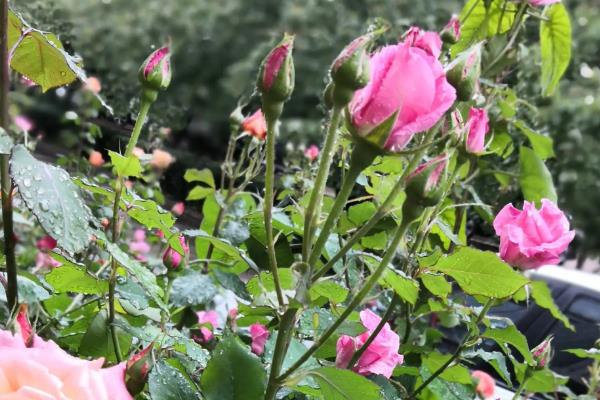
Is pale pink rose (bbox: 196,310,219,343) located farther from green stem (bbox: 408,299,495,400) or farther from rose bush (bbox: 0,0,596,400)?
green stem (bbox: 408,299,495,400)

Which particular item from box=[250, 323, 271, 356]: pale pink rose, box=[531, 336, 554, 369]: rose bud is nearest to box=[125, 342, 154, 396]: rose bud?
box=[250, 323, 271, 356]: pale pink rose

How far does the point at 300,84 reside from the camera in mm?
5270

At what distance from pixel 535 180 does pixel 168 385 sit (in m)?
0.71

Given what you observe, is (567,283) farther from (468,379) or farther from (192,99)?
(468,379)

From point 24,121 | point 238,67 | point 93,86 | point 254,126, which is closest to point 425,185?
point 254,126

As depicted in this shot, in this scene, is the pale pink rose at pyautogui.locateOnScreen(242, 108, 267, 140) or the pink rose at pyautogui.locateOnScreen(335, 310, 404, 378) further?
the pale pink rose at pyautogui.locateOnScreen(242, 108, 267, 140)

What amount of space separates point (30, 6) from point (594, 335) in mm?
1962

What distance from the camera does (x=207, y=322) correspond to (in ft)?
2.62

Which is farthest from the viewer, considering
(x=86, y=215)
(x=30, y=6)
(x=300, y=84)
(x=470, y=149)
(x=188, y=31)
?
(x=300, y=84)

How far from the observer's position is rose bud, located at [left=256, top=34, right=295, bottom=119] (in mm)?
378

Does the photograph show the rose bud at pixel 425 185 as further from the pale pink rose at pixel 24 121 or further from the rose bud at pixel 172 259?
the pale pink rose at pixel 24 121

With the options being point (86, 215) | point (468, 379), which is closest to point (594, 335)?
point (468, 379)

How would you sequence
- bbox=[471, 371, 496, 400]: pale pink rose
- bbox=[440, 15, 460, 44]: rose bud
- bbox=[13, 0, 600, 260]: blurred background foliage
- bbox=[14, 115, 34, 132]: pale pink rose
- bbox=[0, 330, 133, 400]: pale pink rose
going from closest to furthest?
bbox=[0, 330, 133, 400]: pale pink rose → bbox=[440, 15, 460, 44]: rose bud → bbox=[471, 371, 496, 400]: pale pink rose → bbox=[14, 115, 34, 132]: pale pink rose → bbox=[13, 0, 600, 260]: blurred background foliage

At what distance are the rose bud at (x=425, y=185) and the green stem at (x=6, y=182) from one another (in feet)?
0.90
